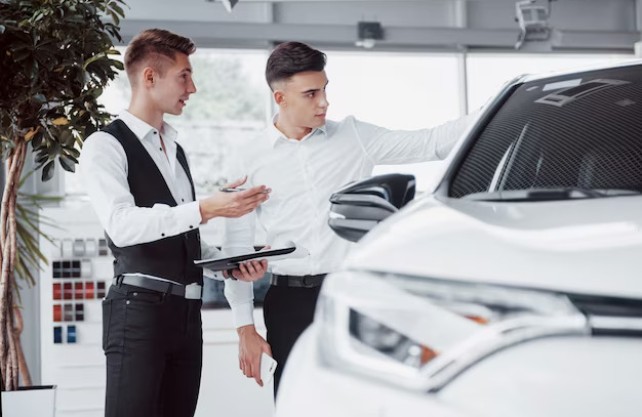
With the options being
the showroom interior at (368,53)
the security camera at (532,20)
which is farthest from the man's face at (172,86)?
the security camera at (532,20)

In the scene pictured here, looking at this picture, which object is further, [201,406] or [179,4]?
[179,4]

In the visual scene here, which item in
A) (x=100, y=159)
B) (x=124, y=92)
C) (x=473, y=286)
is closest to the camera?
(x=473, y=286)

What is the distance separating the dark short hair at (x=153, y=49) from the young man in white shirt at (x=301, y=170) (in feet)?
1.02

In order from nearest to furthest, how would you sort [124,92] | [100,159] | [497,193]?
[497,193] < [100,159] < [124,92]

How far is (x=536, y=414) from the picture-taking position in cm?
87

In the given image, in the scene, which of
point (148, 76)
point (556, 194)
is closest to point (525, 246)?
point (556, 194)

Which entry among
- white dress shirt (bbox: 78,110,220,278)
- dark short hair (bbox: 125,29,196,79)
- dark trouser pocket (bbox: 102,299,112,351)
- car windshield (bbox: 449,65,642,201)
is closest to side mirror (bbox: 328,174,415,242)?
car windshield (bbox: 449,65,642,201)

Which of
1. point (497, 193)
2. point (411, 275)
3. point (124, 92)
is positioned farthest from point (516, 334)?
point (124, 92)

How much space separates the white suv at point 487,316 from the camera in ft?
2.87

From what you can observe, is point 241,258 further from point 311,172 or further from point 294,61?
point 294,61

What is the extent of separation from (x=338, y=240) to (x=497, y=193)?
3.96 feet

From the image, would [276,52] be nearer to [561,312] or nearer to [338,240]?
[338,240]

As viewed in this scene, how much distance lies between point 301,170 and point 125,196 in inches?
22.9

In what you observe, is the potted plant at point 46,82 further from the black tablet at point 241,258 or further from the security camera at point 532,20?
the security camera at point 532,20
